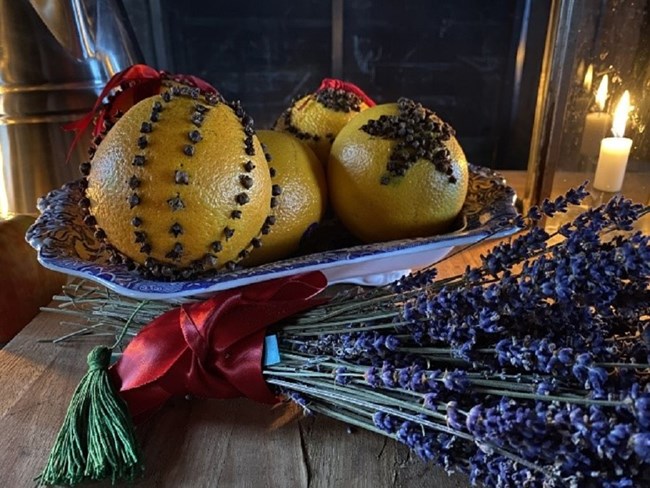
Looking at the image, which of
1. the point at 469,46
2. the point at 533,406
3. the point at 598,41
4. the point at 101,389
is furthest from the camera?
the point at 469,46

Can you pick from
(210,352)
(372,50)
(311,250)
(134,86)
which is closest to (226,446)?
(210,352)

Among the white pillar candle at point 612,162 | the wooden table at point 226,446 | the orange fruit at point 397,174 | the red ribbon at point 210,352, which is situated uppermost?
the orange fruit at point 397,174

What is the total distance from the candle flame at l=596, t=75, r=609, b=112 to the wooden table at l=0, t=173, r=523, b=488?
0.61 meters

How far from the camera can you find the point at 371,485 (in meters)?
0.44

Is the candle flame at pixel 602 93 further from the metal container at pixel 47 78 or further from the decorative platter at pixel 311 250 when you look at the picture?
the metal container at pixel 47 78

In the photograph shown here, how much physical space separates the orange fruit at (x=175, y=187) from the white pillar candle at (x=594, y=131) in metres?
0.58

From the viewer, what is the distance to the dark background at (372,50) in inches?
54.9

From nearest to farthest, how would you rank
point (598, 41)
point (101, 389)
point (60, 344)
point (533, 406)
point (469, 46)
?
point (533, 406)
point (101, 389)
point (60, 344)
point (598, 41)
point (469, 46)

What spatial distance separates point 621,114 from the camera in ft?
2.66

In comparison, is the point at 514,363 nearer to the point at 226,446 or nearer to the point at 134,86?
the point at 226,446

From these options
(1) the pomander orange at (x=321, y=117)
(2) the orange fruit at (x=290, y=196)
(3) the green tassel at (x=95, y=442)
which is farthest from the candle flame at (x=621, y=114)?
(3) the green tassel at (x=95, y=442)

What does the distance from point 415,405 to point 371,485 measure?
9 cm

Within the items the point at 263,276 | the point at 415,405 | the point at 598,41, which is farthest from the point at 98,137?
the point at 598,41

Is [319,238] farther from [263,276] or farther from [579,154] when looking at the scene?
[579,154]
